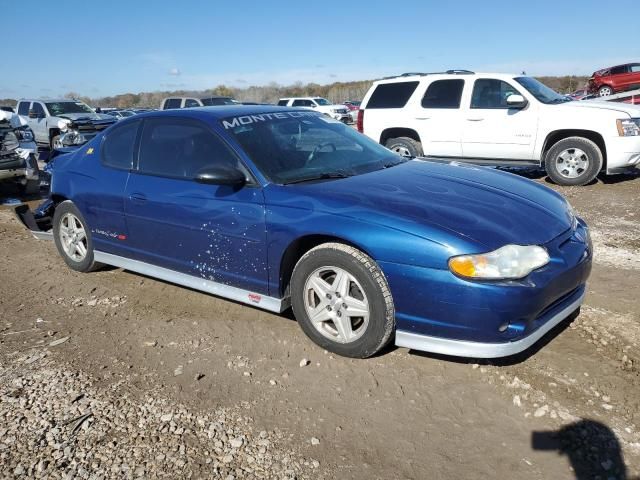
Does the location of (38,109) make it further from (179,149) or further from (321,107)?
(179,149)

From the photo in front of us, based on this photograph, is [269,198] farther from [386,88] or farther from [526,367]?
[386,88]

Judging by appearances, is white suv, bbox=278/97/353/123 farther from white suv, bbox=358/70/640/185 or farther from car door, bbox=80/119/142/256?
car door, bbox=80/119/142/256

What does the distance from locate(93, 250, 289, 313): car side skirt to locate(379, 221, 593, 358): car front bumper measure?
925 millimetres

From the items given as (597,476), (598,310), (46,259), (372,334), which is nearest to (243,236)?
(372,334)

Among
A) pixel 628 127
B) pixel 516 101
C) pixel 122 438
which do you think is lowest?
pixel 122 438

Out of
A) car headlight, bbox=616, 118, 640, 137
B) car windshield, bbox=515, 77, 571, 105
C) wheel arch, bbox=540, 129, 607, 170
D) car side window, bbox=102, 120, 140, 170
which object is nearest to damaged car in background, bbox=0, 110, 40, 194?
car side window, bbox=102, 120, 140, 170

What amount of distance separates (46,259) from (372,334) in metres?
4.18

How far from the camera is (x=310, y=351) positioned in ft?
11.0

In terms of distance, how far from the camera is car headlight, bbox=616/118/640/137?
309 inches

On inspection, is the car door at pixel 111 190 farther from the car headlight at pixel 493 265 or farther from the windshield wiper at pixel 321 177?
the car headlight at pixel 493 265

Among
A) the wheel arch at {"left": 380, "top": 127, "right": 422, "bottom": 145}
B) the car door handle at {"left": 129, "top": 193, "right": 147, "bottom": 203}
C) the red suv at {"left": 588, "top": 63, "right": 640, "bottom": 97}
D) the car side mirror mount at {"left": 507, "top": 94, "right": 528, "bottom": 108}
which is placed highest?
the red suv at {"left": 588, "top": 63, "right": 640, "bottom": 97}

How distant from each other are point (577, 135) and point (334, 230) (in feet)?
22.1

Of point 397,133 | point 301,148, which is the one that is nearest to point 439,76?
point 397,133

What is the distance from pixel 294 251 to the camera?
3.33 metres
